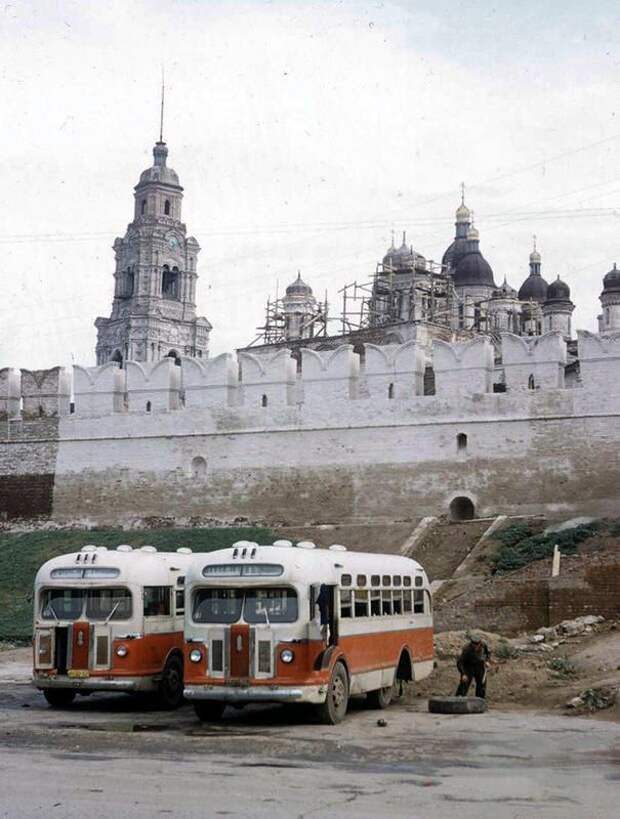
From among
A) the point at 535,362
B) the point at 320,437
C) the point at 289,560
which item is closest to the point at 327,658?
the point at 289,560

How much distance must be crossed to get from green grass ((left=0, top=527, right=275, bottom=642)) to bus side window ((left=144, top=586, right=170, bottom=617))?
1168 cm

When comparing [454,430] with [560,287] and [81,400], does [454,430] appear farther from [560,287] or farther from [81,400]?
[560,287]

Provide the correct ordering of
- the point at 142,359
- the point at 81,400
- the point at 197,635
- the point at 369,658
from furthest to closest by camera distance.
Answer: the point at 142,359 → the point at 81,400 → the point at 369,658 → the point at 197,635

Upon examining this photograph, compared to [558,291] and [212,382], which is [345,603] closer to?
[212,382]

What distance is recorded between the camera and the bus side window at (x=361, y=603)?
46.0ft

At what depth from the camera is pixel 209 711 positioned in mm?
13461

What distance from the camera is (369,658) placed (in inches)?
559

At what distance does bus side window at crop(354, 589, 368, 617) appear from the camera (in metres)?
14.0

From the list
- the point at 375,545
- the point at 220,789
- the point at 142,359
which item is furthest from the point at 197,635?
the point at 142,359

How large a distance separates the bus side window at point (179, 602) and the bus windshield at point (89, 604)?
37.8 inches

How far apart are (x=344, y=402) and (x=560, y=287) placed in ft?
101

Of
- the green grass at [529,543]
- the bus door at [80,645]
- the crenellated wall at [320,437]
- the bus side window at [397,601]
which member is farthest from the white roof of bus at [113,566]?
the crenellated wall at [320,437]

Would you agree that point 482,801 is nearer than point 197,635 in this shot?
Yes

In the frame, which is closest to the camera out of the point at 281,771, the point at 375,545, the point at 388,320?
the point at 281,771
